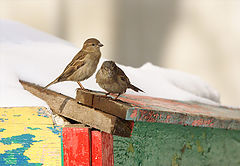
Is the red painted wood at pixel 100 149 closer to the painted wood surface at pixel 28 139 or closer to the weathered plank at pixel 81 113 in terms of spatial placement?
the weathered plank at pixel 81 113

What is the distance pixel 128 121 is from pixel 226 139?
1.27 meters

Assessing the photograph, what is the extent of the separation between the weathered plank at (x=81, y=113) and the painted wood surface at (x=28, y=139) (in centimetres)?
11

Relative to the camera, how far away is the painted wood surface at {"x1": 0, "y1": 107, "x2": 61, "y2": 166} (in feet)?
7.23

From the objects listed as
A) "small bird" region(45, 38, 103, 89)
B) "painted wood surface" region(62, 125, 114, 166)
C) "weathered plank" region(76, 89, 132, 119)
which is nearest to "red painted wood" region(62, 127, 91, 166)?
"painted wood surface" region(62, 125, 114, 166)

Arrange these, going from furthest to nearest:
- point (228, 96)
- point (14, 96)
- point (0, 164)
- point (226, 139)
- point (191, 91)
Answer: point (228, 96)
point (191, 91)
point (226, 139)
point (14, 96)
point (0, 164)

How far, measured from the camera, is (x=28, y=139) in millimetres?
2234

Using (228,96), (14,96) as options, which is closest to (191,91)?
(14,96)

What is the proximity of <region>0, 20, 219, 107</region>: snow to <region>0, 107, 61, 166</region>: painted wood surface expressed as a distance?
0.31 feet

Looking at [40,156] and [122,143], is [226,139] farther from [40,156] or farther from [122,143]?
[40,156]

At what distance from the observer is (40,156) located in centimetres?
223

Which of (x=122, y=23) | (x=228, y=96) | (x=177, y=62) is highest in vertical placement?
(x=122, y=23)

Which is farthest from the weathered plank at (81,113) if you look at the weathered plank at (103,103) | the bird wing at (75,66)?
the bird wing at (75,66)

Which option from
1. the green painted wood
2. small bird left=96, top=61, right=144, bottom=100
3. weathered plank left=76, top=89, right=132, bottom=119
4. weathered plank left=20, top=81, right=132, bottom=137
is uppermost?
small bird left=96, top=61, right=144, bottom=100

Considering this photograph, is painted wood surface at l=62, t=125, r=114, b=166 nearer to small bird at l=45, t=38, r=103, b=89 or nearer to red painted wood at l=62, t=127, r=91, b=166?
red painted wood at l=62, t=127, r=91, b=166
